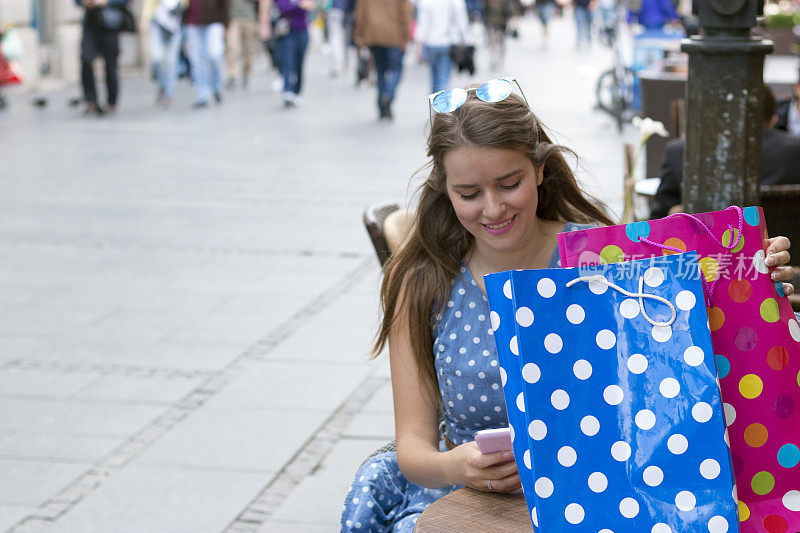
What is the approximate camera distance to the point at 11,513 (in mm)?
3791

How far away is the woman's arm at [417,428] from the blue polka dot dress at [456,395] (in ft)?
0.15

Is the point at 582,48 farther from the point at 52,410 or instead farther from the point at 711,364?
the point at 711,364

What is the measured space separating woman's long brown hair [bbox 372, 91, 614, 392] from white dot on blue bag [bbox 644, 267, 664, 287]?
0.63 meters

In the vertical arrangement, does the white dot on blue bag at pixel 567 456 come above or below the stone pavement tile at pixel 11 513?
above

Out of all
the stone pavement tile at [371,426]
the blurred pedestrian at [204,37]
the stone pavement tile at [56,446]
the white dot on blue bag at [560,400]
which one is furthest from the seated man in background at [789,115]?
the blurred pedestrian at [204,37]

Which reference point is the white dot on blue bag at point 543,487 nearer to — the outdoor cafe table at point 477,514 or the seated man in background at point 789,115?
the outdoor cafe table at point 477,514

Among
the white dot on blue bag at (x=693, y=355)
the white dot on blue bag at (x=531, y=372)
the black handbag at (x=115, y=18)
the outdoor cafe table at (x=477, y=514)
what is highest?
the black handbag at (x=115, y=18)

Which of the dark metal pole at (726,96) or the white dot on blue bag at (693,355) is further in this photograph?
the dark metal pole at (726,96)

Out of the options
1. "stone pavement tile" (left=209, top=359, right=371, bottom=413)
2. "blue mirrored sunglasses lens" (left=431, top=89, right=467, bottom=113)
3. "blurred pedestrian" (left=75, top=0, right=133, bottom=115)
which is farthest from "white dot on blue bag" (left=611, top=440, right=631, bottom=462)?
"blurred pedestrian" (left=75, top=0, right=133, bottom=115)

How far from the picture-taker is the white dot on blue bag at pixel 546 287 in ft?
5.43

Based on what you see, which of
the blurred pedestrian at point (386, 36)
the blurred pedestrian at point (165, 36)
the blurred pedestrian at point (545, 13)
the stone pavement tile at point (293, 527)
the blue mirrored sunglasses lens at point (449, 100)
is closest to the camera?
the blue mirrored sunglasses lens at point (449, 100)

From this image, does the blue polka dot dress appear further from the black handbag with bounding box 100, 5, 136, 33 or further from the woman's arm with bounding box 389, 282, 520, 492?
the black handbag with bounding box 100, 5, 136, 33

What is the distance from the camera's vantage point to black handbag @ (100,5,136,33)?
13922 millimetres

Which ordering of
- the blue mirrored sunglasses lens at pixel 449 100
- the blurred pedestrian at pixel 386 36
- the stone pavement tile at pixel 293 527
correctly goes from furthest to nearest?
the blurred pedestrian at pixel 386 36 < the stone pavement tile at pixel 293 527 < the blue mirrored sunglasses lens at pixel 449 100
